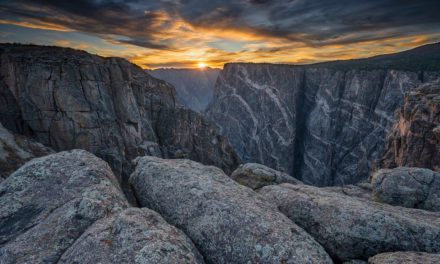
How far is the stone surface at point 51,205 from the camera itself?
11.7 metres

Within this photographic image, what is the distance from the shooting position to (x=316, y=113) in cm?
16150

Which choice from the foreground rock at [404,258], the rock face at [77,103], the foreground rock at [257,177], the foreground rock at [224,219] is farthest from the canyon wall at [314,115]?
the foreground rock at [224,219]

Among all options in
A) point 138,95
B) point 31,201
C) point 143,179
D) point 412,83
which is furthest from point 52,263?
point 412,83

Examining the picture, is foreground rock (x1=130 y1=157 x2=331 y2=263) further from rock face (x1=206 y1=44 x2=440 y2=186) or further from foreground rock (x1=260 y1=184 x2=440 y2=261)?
rock face (x1=206 y1=44 x2=440 y2=186)

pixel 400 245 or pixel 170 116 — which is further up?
pixel 400 245

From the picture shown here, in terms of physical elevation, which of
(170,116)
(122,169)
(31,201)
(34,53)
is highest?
(34,53)

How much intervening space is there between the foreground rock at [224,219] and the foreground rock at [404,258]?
237cm

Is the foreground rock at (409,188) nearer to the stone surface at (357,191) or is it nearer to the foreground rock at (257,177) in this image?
the stone surface at (357,191)

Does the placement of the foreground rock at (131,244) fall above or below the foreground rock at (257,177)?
above

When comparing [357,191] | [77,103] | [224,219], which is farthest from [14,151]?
[357,191]

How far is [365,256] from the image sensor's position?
13.3m

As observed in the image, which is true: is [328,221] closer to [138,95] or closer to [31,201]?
[31,201]

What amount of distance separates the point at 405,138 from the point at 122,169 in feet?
231

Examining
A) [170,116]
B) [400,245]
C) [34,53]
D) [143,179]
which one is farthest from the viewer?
[170,116]
